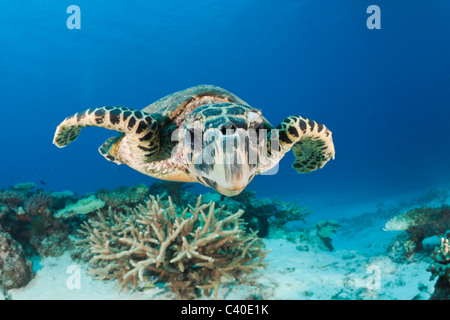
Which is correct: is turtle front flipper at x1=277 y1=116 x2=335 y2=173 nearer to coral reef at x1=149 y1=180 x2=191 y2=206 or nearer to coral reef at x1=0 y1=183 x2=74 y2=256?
coral reef at x1=149 y1=180 x2=191 y2=206

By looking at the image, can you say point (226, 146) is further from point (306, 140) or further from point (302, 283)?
point (302, 283)

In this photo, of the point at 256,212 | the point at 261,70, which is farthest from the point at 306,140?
the point at 261,70

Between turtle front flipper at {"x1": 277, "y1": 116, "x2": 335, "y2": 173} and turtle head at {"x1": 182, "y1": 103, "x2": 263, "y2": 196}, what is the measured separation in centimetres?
97

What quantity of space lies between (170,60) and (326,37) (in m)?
40.8

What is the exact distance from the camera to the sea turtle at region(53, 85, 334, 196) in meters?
2.26

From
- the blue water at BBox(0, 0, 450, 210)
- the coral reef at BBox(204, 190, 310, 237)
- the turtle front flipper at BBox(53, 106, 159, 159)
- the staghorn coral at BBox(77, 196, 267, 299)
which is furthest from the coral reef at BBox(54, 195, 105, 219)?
the blue water at BBox(0, 0, 450, 210)

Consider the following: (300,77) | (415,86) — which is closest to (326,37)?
(300,77)

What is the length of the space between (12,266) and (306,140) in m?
5.59

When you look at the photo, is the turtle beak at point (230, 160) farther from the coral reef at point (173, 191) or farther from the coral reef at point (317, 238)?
the coral reef at point (173, 191)

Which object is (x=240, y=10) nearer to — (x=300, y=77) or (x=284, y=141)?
(x=284, y=141)

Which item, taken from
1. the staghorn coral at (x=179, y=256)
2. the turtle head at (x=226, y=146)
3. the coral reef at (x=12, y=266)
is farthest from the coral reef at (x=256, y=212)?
the turtle head at (x=226, y=146)

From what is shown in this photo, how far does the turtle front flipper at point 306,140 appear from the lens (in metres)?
3.85

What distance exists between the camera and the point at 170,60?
70.2 metres

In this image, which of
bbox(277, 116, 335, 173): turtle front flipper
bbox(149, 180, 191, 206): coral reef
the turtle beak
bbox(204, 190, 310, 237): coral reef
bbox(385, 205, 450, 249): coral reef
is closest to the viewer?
the turtle beak
